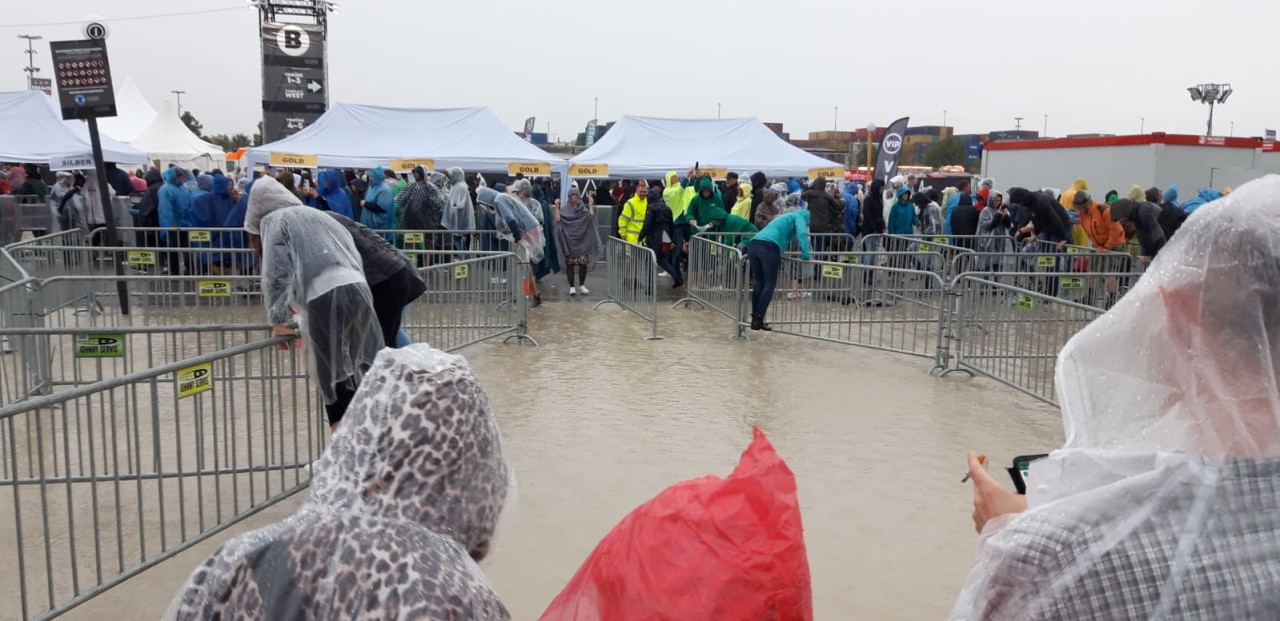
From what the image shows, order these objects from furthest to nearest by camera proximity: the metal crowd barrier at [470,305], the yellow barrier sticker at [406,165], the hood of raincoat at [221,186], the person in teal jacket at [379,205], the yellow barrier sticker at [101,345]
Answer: the yellow barrier sticker at [406,165], the person in teal jacket at [379,205], the hood of raincoat at [221,186], the metal crowd barrier at [470,305], the yellow barrier sticker at [101,345]

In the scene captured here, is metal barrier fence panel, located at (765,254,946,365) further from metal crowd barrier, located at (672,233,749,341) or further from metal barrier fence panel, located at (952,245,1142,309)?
metal barrier fence panel, located at (952,245,1142,309)

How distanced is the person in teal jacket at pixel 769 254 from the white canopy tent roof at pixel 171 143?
76.5 feet

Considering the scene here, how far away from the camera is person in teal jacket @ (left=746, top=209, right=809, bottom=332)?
1047 centimetres

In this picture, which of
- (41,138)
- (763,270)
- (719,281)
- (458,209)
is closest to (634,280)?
(719,281)

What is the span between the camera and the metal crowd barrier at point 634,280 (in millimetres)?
10914

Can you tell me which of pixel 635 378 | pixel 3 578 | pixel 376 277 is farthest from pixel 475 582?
pixel 635 378

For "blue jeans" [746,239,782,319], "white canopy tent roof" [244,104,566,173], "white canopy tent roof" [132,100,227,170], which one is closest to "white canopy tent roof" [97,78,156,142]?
"white canopy tent roof" [132,100,227,170]

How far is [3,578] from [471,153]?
1435 cm

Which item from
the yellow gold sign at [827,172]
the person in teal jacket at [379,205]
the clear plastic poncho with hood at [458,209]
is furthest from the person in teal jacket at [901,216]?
the person in teal jacket at [379,205]

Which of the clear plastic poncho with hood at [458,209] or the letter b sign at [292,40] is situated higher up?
the letter b sign at [292,40]

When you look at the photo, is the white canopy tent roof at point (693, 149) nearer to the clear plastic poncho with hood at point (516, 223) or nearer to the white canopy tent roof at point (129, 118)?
the clear plastic poncho with hood at point (516, 223)

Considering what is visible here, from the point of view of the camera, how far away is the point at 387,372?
1.89 meters

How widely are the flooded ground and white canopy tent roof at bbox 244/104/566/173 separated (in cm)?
763

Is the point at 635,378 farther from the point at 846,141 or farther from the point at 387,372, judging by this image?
the point at 846,141
